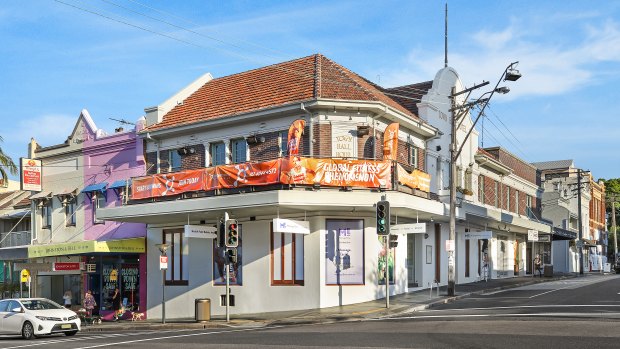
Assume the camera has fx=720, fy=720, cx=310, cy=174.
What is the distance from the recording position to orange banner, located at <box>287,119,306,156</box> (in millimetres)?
27844

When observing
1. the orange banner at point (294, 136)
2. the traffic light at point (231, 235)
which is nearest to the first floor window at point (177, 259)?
the orange banner at point (294, 136)

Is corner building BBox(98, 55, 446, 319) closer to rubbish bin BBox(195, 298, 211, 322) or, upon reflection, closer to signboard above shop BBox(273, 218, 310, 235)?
signboard above shop BBox(273, 218, 310, 235)

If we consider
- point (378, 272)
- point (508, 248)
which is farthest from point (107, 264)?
point (508, 248)

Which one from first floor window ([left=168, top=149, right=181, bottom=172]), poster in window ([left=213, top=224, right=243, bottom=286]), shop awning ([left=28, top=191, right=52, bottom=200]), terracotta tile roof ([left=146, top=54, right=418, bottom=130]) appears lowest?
poster in window ([left=213, top=224, right=243, bottom=286])

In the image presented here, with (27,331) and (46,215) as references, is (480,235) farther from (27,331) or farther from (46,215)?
(46,215)

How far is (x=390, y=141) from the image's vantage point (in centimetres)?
2870

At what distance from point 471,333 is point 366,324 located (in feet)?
14.2

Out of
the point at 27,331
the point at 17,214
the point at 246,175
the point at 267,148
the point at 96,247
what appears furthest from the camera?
the point at 17,214

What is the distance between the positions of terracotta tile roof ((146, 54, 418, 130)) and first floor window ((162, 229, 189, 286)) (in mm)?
5059

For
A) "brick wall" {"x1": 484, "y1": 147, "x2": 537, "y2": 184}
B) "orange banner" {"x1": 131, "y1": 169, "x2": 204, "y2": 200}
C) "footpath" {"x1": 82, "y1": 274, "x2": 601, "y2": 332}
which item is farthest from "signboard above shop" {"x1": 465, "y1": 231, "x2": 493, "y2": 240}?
"orange banner" {"x1": 131, "y1": 169, "x2": 204, "y2": 200}

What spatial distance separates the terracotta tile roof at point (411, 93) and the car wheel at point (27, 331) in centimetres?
1829

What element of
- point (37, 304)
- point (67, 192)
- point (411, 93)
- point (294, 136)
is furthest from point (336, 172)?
point (67, 192)

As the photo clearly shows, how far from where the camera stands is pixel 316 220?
2750 cm

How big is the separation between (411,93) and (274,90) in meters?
7.56
